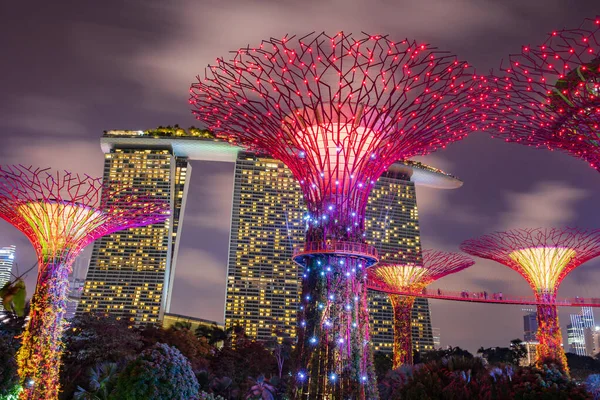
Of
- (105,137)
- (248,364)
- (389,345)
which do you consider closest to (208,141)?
(105,137)

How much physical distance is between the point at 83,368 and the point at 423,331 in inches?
2730

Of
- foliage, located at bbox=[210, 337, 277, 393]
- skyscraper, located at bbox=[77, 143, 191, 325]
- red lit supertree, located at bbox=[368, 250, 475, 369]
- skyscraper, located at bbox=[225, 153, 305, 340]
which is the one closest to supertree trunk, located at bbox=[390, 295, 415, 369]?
red lit supertree, located at bbox=[368, 250, 475, 369]

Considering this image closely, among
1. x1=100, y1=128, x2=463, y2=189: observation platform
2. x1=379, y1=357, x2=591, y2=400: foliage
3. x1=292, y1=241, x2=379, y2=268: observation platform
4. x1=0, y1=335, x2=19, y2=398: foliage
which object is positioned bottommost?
x1=0, y1=335, x2=19, y2=398: foliage

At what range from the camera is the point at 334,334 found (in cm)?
1553

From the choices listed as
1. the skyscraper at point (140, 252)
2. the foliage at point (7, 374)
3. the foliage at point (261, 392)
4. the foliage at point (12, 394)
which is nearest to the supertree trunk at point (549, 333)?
the foliage at point (261, 392)

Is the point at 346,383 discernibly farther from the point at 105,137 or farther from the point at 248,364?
the point at 105,137

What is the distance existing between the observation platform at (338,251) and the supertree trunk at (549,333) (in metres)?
19.7

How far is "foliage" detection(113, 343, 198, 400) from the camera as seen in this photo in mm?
13648

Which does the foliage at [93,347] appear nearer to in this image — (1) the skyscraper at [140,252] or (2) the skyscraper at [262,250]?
(1) the skyscraper at [140,252]

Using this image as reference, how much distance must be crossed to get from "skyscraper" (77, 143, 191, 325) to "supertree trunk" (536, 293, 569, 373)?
54989 mm

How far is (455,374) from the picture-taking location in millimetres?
13992

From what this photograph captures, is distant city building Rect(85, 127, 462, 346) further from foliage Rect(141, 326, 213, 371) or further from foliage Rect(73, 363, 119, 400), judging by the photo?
foliage Rect(73, 363, 119, 400)

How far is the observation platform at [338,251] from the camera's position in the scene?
53.1 ft

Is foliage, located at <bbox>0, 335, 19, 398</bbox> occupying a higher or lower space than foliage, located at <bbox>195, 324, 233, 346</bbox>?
lower
